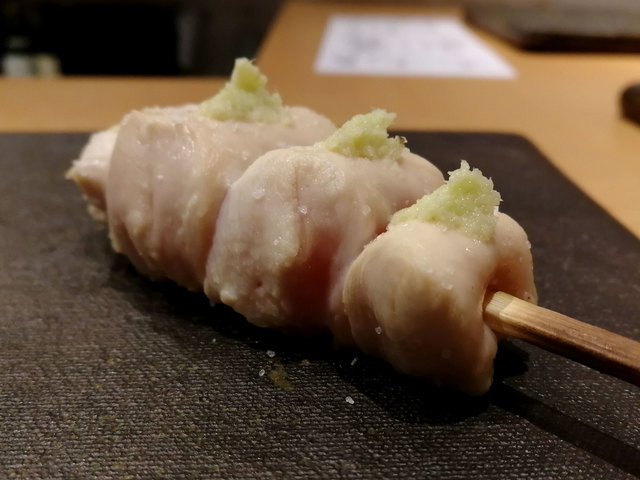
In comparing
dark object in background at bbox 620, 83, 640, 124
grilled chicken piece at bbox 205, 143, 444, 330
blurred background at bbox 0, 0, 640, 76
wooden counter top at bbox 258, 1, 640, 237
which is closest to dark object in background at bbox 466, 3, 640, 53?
wooden counter top at bbox 258, 1, 640, 237

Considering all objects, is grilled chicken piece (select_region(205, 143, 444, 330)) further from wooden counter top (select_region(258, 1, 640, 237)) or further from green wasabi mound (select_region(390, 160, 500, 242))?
wooden counter top (select_region(258, 1, 640, 237))

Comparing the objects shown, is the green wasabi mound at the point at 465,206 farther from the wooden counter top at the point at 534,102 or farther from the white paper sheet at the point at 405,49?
the white paper sheet at the point at 405,49

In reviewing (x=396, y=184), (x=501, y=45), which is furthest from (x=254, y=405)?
(x=501, y=45)

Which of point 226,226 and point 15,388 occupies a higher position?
point 226,226

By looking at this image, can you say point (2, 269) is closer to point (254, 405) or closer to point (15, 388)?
point (15, 388)

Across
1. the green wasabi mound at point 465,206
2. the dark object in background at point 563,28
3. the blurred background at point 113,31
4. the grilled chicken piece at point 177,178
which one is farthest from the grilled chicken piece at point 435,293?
the blurred background at point 113,31

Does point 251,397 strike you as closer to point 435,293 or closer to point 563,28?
point 435,293
